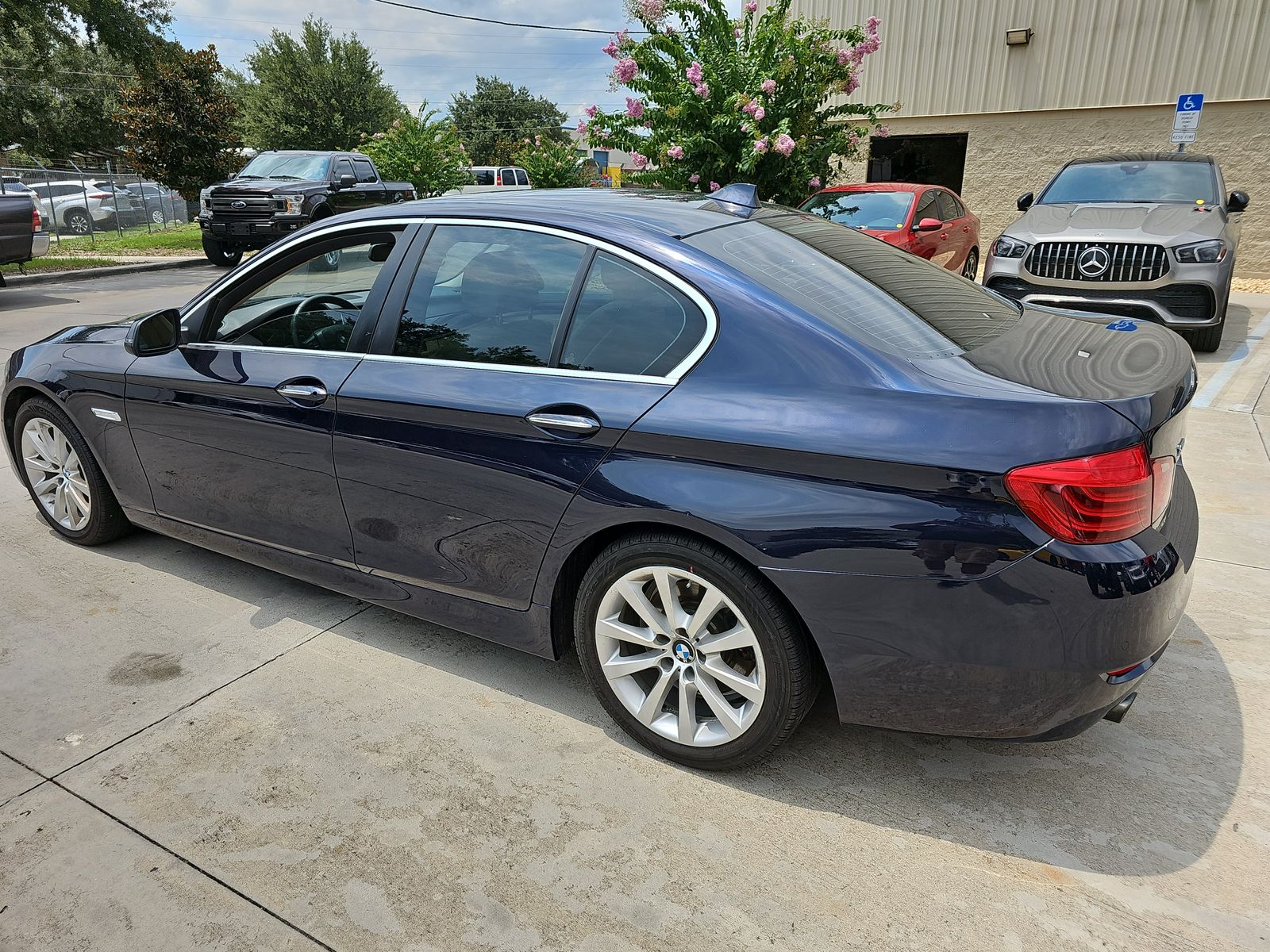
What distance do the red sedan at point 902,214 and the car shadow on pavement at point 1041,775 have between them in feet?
24.0

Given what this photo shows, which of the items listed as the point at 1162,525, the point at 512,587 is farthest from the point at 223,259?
the point at 1162,525

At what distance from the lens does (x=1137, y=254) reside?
7773mm

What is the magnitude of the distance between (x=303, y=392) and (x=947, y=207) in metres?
9.96

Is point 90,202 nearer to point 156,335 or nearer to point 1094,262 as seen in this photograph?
point 156,335

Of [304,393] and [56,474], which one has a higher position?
[304,393]

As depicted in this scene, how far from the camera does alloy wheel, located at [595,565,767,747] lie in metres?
2.44

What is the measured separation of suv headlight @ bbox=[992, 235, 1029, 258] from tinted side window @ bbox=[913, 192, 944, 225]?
5.05ft

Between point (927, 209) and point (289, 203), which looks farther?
point (289, 203)

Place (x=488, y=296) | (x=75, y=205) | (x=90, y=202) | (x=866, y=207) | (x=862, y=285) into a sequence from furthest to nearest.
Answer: (x=90, y=202) → (x=75, y=205) → (x=866, y=207) → (x=488, y=296) → (x=862, y=285)

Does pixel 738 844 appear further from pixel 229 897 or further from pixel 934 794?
pixel 229 897

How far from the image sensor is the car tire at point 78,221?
22.3 meters

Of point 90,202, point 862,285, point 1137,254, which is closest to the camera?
point 862,285

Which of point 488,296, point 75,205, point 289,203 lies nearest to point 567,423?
point 488,296

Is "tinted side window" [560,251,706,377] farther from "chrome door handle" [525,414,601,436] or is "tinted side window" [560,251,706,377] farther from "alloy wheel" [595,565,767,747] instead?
"alloy wheel" [595,565,767,747]
